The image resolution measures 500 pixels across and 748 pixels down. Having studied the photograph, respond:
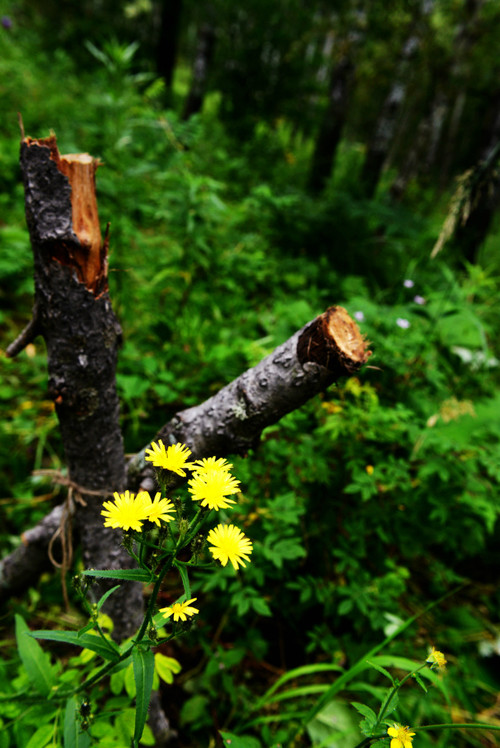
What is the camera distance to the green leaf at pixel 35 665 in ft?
3.20

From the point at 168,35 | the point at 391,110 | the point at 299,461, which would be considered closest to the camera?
the point at 299,461

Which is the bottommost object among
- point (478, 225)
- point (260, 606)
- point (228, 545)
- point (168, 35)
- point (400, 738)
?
point (260, 606)

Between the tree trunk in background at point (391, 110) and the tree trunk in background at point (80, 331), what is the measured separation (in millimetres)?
4875

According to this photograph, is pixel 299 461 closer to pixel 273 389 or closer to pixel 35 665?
pixel 273 389

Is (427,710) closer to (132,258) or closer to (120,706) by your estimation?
(120,706)

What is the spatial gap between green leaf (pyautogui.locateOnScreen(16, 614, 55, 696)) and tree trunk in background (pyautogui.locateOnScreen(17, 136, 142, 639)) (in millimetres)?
244

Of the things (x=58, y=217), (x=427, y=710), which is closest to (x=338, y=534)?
(x=427, y=710)

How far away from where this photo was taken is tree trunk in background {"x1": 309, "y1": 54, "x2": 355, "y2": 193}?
18.2 ft

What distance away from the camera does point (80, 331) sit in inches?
42.8

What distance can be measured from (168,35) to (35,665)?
30.7ft

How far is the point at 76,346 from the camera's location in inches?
43.2

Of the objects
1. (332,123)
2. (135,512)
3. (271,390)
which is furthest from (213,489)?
(332,123)

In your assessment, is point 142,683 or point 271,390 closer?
point 142,683

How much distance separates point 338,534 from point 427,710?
2.11 ft
